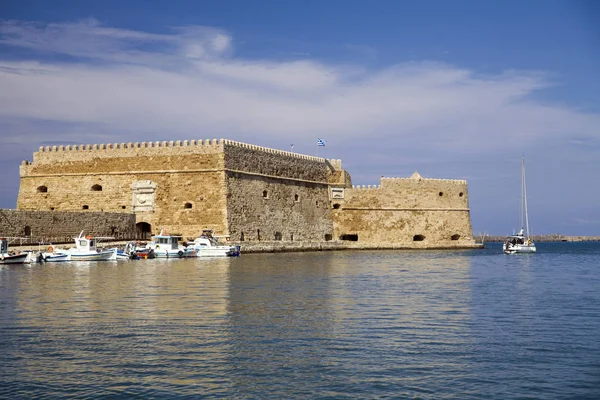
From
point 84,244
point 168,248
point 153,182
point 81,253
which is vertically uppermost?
point 153,182

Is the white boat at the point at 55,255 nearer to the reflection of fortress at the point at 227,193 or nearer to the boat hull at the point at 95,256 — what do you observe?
the boat hull at the point at 95,256

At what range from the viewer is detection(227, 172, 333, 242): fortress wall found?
31.5m

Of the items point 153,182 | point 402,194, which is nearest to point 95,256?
point 153,182

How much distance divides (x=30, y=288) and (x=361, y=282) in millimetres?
7550

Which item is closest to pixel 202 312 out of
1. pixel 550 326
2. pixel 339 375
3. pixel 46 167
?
pixel 339 375

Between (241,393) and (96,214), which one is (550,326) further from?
(96,214)

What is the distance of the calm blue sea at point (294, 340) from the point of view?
719 centimetres

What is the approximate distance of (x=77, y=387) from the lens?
23.2ft

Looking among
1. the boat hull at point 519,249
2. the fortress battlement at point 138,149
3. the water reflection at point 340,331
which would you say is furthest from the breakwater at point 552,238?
the water reflection at point 340,331

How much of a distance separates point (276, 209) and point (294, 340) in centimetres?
2504

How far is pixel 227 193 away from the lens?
30625mm

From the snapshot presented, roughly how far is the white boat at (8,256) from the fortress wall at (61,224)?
57.6 inches

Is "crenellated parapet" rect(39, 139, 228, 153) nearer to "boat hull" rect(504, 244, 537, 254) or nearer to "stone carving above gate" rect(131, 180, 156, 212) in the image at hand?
"stone carving above gate" rect(131, 180, 156, 212)

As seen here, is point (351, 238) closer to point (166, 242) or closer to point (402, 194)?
point (402, 194)
